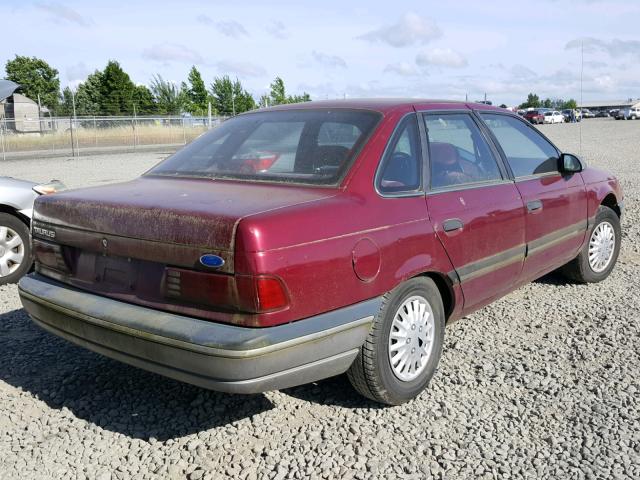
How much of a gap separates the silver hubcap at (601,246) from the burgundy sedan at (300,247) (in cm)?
135

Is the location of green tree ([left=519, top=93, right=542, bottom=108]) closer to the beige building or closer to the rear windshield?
the beige building

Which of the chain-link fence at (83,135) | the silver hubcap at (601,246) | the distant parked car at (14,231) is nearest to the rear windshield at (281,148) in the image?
the distant parked car at (14,231)

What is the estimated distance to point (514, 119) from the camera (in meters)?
5.00

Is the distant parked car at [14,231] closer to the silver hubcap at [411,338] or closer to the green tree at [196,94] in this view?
the silver hubcap at [411,338]

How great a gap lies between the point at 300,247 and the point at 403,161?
1059mm

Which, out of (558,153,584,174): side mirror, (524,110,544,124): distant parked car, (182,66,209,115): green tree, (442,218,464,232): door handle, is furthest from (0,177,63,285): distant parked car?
(524,110,544,124): distant parked car

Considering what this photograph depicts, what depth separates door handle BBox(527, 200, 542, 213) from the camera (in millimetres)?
4531

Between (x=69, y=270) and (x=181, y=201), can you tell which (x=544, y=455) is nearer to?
(x=181, y=201)

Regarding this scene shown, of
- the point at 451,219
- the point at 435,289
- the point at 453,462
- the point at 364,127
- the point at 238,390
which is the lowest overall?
the point at 453,462

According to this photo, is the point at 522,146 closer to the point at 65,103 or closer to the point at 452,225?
the point at 452,225

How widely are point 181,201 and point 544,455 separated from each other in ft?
6.96

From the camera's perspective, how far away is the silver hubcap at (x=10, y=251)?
6.14 meters

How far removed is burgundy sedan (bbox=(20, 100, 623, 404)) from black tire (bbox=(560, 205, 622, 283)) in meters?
1.19

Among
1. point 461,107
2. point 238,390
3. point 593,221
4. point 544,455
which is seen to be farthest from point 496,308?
point 238,390
